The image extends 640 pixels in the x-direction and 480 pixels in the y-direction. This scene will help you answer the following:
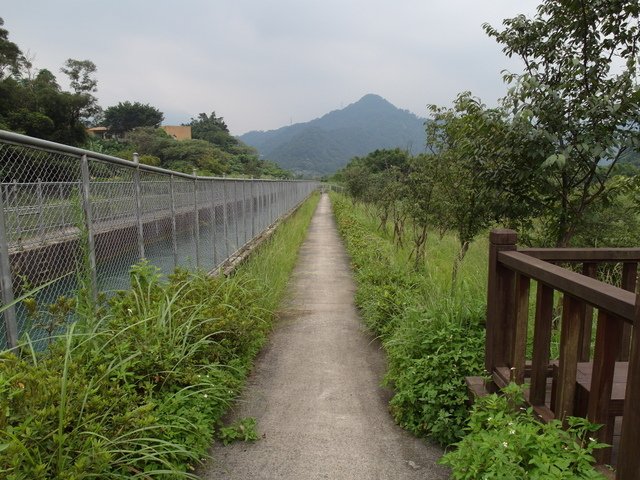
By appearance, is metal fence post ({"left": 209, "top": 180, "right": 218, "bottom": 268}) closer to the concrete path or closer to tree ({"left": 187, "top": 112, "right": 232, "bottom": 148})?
the concrete path

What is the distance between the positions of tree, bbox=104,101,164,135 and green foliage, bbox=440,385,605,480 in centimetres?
7422

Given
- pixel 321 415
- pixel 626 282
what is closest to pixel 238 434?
pixel 321 415

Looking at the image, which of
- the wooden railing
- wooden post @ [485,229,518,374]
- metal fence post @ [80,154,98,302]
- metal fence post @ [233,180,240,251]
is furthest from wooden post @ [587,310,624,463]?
metal fence post @ [233,180,240,251]

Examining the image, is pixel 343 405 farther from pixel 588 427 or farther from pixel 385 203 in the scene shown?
pixel 385 203

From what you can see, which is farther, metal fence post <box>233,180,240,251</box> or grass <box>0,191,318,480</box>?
metal fence post <box>233,180,240,251</box>

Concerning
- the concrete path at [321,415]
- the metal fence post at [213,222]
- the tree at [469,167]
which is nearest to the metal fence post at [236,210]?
the metal fence post at [213,222]

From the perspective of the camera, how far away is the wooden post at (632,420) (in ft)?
4.41

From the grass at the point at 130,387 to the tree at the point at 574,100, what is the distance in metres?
2.79

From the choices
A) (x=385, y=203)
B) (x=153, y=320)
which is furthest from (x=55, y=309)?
(x=385, y=203)

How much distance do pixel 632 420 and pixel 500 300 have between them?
1110 millimetres

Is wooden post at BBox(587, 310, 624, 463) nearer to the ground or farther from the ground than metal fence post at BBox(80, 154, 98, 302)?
nearer to the ground

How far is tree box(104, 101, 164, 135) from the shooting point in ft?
223

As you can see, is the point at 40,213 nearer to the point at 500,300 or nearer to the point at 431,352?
the point at 431,352

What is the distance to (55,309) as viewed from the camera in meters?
2.47
